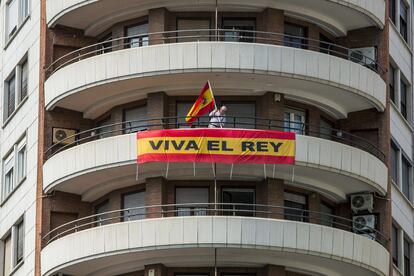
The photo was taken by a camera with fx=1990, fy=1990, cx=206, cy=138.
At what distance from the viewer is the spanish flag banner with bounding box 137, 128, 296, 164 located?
243ft

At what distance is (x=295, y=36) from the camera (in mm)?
78375

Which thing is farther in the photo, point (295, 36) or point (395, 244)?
point (395, 244)

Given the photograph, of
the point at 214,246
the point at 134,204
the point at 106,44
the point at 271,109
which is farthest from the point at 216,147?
the point at 106,44

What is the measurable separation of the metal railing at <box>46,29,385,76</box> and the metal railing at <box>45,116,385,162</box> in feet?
9.98

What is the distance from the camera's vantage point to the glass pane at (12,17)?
281 feet

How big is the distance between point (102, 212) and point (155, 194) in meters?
3.68

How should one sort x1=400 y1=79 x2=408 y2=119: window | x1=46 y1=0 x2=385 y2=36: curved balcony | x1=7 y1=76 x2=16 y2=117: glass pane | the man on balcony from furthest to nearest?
x1=400 y1=79 x2=408 y2=119: window
x1=7 y1=76 x2=16 y2=117: glass pane
x1=46 y1=0 x2=385 y2=36: curved balcony
the man on balcony

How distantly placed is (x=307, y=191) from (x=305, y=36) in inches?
253

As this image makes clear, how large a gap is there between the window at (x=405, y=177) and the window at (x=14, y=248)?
16149 millimetres

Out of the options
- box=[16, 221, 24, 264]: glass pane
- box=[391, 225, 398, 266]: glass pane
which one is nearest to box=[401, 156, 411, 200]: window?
box=[391, 225, 398, 266]: glass pane

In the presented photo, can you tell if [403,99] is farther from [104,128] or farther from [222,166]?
[104,128]

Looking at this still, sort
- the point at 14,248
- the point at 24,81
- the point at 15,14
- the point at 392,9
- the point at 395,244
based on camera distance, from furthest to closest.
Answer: the point at 15,14
the point at 392,9
the point at 24,81
the point at 395,244
the point at 14,248

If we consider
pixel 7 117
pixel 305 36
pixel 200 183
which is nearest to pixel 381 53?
pixel 305 36

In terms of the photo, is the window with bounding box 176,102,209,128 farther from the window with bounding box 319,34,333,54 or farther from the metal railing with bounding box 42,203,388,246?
the window with bounding box 319,34,333,54
